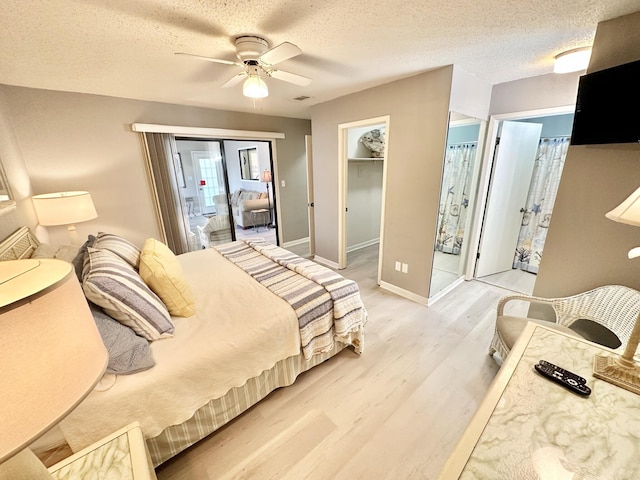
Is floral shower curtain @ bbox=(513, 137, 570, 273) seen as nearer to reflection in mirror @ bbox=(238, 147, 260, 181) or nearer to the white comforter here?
the white comforter

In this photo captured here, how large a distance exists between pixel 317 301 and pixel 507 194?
9.65 feet

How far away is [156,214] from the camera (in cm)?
334

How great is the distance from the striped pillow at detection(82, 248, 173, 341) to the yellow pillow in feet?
0.26

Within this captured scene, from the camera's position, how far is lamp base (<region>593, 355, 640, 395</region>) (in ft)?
3.24

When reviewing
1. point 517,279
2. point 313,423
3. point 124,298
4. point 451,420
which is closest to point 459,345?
point 451,420

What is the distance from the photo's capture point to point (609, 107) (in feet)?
5.00

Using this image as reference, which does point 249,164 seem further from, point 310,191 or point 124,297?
point 124,297

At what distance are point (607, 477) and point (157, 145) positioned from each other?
4175 millimetres

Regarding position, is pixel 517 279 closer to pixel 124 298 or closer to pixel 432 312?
pixel 432 312

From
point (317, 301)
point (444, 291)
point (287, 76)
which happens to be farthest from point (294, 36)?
point (444, 291)

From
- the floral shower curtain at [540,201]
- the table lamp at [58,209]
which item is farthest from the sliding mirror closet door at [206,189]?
the floral shower curtain at [540,201]

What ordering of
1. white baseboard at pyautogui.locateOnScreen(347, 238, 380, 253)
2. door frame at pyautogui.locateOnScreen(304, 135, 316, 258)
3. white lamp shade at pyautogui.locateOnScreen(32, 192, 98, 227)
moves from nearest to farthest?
white lamp shade at pyautogui.locateOnScreen(32, 192, 98, 227) < door frame at pyautogui.locateOnScreen(304, 135, 316, 258) < white baseboard at pyautogui.locateOnScreen(347, 238, 380, 253)

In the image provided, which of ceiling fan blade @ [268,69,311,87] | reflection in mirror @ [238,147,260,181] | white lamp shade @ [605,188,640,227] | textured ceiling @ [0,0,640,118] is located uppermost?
textured ceiling @ [0,0,640,118]

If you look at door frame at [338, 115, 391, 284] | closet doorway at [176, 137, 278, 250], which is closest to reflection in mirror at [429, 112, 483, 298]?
door frame at [338, 115, 391, 284]
